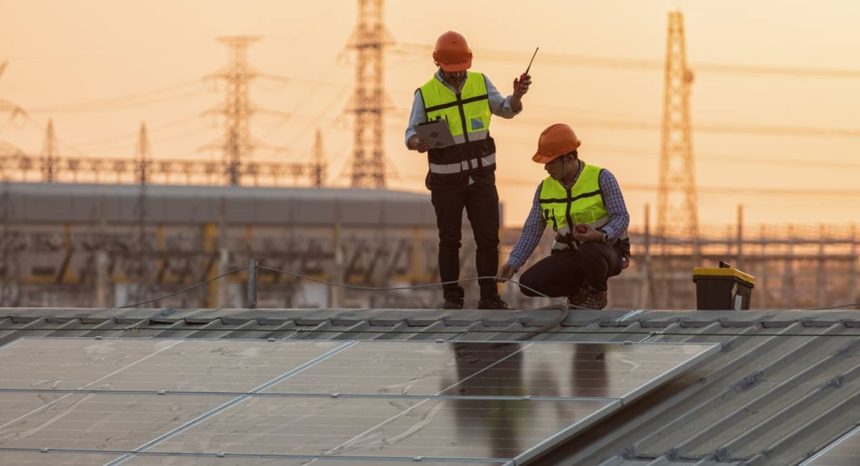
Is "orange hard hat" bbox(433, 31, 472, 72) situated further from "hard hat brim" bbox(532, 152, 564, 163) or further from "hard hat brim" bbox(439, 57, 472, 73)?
"hard hat brim" bbox(532, 152, 564, 163)

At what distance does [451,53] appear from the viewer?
17.1 metres

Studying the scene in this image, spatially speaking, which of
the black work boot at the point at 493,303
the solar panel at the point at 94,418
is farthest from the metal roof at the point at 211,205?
the solar panel at the point at 94,418

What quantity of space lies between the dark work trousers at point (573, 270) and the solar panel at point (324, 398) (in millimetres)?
1718

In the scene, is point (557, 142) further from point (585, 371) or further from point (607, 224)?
point (585, 371)

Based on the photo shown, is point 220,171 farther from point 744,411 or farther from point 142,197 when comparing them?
point 744,411

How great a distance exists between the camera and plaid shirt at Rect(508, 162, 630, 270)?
15.8 m

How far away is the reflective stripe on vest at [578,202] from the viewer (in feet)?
52.5

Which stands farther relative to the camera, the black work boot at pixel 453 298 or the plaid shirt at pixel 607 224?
the black work boot at pixel 453 298

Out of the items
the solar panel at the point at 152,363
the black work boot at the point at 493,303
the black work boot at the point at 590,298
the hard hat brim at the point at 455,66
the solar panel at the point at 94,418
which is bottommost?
the solar panel at the point at 94,418

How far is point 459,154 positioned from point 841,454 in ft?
22.0

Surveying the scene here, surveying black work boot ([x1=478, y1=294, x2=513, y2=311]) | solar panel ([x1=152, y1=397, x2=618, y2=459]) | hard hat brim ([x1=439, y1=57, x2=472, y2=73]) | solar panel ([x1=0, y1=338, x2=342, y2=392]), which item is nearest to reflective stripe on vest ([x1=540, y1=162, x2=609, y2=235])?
black work boot ([x1=478, y1=294, x2=513, y2=311])

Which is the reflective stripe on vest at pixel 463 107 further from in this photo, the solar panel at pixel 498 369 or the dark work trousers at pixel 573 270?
the solar panel at pixel 498 369

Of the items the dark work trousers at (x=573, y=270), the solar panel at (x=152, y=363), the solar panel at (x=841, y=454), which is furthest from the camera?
the dark work trousers at (x=573, y=270)

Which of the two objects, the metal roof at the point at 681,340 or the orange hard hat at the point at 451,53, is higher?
the orange hard hat at the point at 451,53
